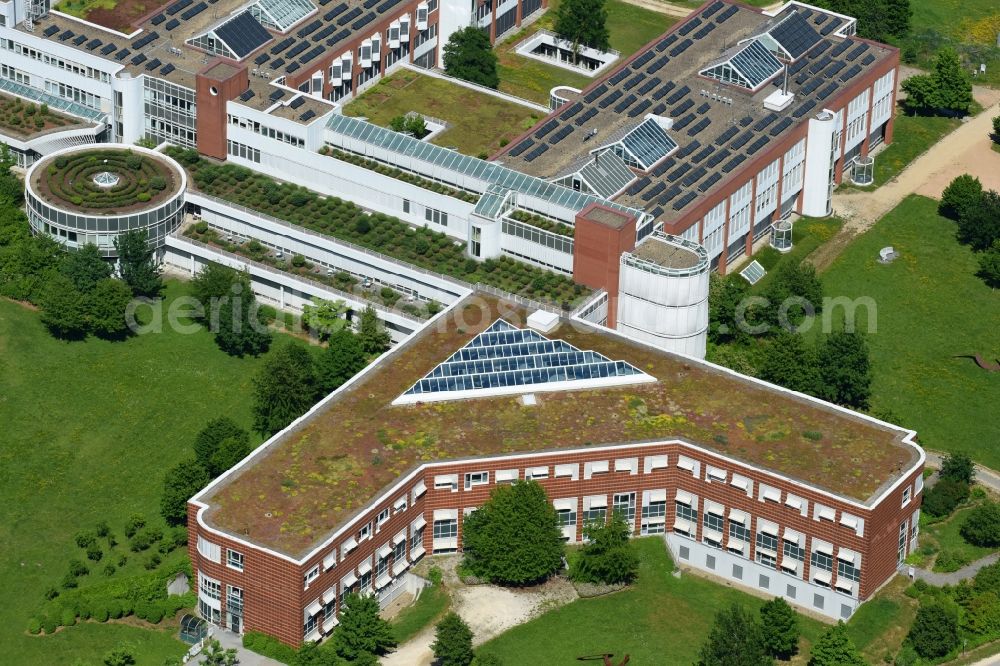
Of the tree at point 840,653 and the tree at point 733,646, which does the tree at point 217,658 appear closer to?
the tree at point 733,646

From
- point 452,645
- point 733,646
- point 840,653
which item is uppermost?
point 733,646

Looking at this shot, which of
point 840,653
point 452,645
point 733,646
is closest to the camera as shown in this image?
point 733,646

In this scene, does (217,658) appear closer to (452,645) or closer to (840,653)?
(452,645)

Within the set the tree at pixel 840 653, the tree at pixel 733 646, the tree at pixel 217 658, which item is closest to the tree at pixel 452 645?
the tree at pixel 217 658

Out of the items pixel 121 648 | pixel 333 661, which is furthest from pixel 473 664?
pixel 121 648

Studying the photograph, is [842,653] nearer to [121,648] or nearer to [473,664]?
[473,664]

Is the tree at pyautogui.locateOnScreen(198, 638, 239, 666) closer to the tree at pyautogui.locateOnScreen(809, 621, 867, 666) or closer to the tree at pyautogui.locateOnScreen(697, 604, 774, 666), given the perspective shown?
the tree at pyautogui.locateOnScreen(697, 604, 774, 666)

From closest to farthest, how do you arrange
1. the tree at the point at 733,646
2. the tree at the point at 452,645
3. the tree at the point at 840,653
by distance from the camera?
the tree at the point at 733,646, the tree at the point at 840,653, the tree at the point at 452,645

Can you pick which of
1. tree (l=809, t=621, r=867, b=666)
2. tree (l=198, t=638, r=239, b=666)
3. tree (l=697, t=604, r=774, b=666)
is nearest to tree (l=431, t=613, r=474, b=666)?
tree (l=198, t=638, r=239, b=666)

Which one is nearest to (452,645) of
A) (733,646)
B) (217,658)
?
(217,658)
